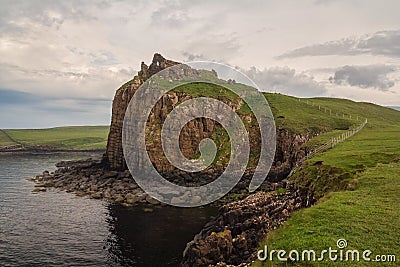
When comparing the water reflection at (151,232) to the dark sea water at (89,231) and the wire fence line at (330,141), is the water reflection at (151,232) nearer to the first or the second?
the dark sea water at (89,231)

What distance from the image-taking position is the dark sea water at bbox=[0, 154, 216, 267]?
145 feet

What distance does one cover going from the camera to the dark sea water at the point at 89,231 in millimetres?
44188

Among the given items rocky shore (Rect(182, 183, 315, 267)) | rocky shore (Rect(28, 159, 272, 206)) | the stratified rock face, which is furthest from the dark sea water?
the stratified rock face

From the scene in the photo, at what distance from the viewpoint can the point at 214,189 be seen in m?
88.1

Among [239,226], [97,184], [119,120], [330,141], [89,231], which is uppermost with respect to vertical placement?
[119,120]

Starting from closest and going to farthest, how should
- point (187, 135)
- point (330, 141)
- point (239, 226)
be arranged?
point (239, 226) → point (330, 141) → point (187, 135)

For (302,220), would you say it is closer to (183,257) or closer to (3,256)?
(183,257)

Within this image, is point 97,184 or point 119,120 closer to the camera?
point 97,184

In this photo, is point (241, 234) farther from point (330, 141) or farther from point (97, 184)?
point (97, 184)

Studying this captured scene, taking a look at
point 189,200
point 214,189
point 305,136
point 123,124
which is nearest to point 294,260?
point 189,200

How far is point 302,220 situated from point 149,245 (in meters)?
29.0

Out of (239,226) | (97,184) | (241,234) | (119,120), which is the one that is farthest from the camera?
(119,120)

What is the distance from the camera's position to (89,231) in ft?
183

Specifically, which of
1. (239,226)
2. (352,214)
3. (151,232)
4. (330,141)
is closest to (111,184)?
(151,232)
